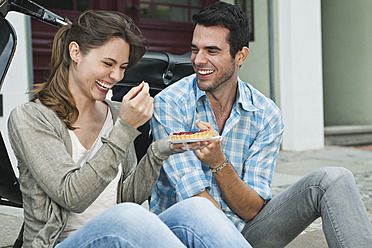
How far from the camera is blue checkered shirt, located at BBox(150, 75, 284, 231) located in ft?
6.77

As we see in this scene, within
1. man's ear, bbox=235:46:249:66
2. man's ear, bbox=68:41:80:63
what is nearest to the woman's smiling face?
man's ear, bbox=68:41:80:63

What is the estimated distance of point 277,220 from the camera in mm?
2027

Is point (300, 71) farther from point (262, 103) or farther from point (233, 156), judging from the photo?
point (233, 156)

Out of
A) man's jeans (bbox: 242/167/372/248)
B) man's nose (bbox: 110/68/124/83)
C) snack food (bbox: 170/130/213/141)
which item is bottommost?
man's jeans (bbox: 242/167/372/248)

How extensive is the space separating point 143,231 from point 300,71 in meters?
5.36

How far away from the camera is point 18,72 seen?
4.58 m

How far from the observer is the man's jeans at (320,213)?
1.80 m

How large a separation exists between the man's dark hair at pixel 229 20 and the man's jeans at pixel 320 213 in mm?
635

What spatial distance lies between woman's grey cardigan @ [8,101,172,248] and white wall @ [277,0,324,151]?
499cm

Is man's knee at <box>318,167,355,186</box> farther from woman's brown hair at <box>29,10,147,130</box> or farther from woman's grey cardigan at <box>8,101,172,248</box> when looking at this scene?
woman's brown hair at <box>29,10,147,130</box>

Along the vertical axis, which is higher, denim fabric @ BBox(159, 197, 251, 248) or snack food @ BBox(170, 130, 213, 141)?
snack food @ BBox(170, 130, 213, 141)

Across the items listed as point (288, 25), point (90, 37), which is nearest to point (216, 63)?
point (90, 37)

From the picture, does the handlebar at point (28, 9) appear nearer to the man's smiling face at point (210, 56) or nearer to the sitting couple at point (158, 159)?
the sitting couple at point (158, 159)

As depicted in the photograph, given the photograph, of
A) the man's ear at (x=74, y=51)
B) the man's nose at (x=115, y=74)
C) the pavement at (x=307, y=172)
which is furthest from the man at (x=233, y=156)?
the pavement at (x=307, y=172)
